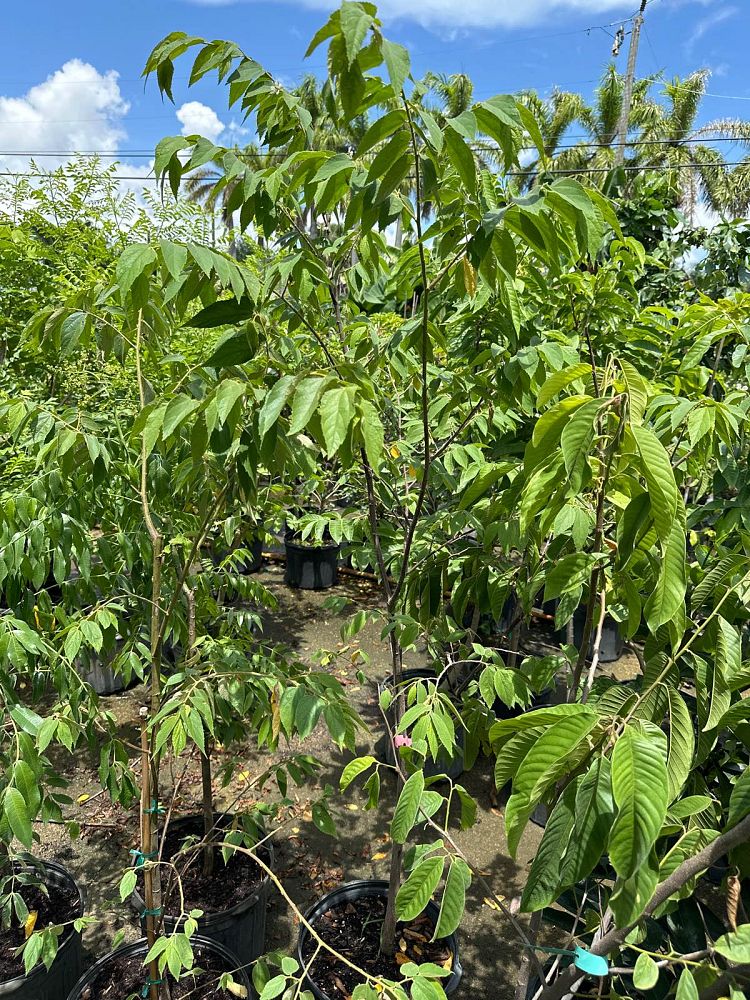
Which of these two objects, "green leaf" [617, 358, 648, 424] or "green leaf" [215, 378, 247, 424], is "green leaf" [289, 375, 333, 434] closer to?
"green leaf" [215, 378, 247, 424]

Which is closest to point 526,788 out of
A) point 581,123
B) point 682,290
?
point 682,290

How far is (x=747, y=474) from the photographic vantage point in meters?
1.91

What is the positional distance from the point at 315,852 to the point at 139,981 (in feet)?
3.78

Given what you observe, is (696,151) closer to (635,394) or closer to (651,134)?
(651,134)

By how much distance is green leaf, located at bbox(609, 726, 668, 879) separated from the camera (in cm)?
66

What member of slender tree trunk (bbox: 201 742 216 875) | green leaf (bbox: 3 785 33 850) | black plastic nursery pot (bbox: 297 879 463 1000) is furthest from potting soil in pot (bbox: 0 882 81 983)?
green leaf (bbox: 3 785 33 850)

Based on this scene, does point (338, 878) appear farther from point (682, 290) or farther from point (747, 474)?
point (682, 290)

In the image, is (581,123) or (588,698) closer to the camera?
(588,698)

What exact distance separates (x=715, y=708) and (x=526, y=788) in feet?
1.18

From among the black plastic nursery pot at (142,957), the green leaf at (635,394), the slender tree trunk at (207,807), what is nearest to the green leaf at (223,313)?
the green leaf at (635,394)

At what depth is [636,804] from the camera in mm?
666

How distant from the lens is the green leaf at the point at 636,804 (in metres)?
0.66

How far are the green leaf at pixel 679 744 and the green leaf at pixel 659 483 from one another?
281mm

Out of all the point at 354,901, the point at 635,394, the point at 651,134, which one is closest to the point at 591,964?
the point at 635,394
